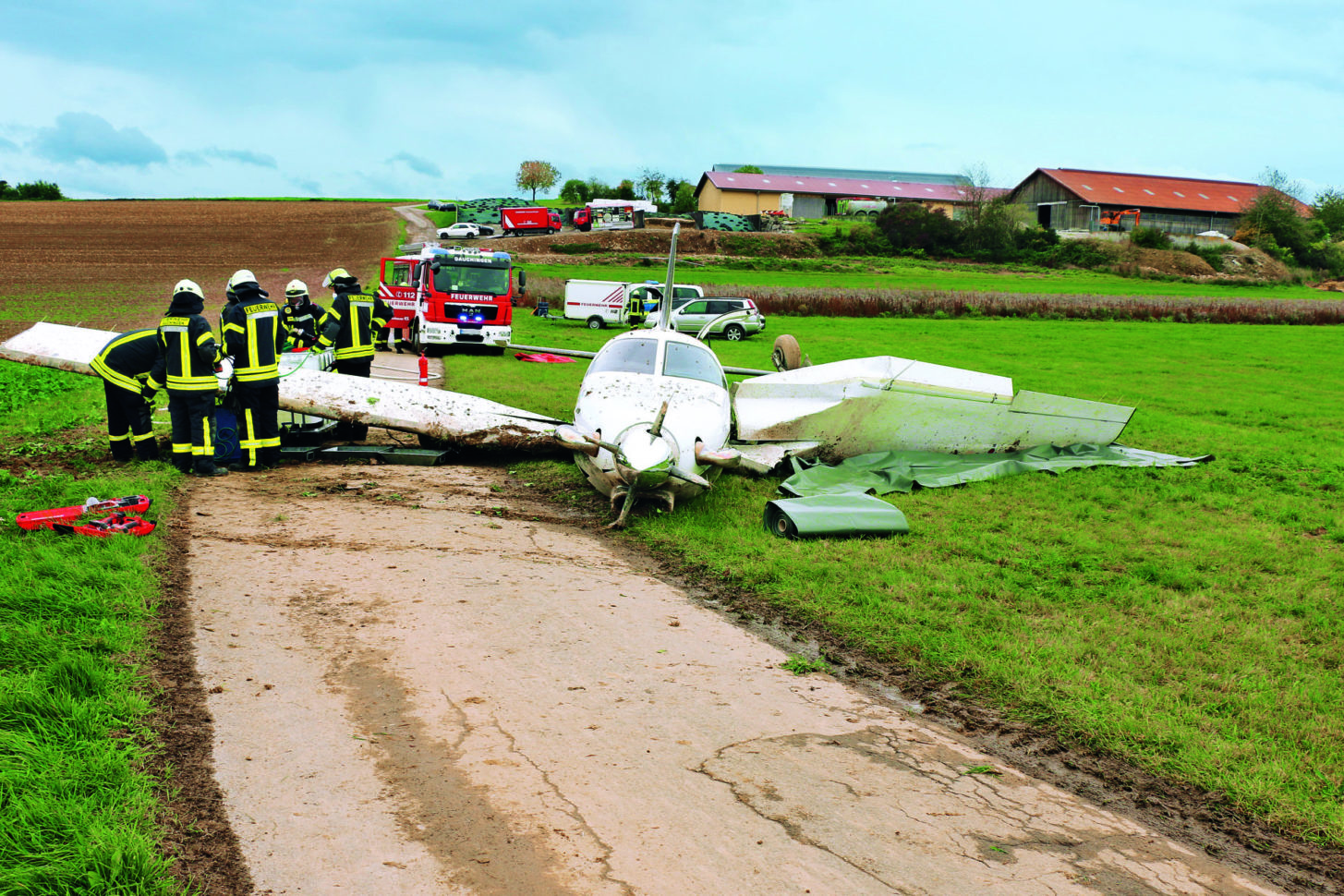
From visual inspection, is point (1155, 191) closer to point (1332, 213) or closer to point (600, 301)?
point (1332, 213)

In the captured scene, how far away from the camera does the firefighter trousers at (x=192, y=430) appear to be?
33.7ft

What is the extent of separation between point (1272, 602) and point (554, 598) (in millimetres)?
5778

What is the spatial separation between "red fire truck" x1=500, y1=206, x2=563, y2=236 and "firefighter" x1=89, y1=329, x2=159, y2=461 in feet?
202

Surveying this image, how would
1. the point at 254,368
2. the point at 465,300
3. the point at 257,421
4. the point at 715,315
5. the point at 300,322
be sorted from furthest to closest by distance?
the point at 715,315 < the point at 465,300 < the point at 300,322 < the point at 257,421 < the point at 254,368

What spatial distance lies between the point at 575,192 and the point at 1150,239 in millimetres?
62421

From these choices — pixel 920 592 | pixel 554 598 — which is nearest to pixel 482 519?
pixel 554 598

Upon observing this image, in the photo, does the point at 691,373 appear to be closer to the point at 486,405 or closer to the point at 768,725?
the point at 486,405

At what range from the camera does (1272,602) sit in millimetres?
7289

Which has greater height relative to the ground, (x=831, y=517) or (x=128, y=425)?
(x=128, y=425)

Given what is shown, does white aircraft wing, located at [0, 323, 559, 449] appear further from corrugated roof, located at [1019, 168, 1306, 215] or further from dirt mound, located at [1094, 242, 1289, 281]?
corrugated roof, located at [1019, 168, 1306, 215]

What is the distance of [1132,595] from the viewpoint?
7.40 m

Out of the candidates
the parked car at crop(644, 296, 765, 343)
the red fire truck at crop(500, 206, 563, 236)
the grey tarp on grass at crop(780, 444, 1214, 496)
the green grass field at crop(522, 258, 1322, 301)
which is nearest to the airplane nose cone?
the grey tarp on grass at crop(780, 444, 1214, 496)

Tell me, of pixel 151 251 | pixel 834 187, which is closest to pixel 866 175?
pixel 834 187

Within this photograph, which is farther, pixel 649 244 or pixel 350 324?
pixel 649 244
